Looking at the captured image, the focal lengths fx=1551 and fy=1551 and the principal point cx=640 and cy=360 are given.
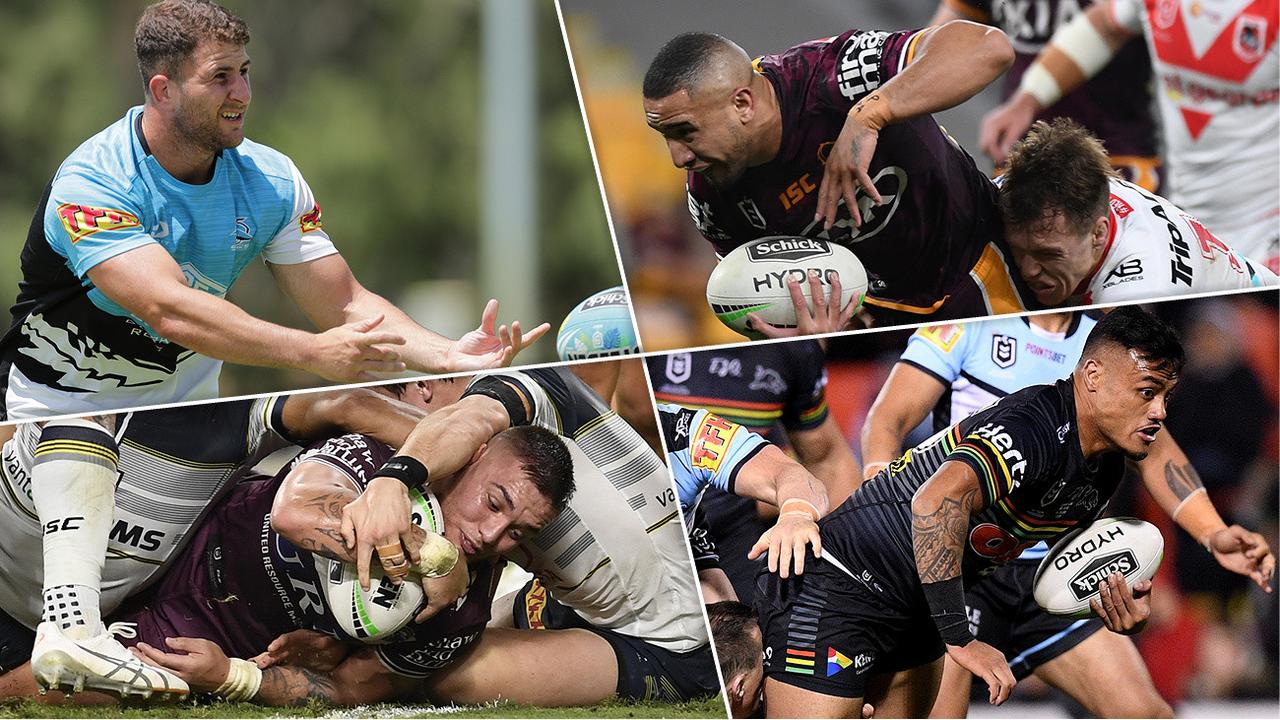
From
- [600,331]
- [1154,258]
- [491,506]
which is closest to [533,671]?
[491,506]

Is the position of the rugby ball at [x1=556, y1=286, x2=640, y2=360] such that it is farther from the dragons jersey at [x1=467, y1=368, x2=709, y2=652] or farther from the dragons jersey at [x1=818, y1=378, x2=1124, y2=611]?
the dragons jersey at [x1=818, y1=378, x2=1124, y2=611]

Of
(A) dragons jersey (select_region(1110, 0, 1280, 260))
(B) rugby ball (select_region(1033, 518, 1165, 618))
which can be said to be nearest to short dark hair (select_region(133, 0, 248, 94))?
(B) rugby ball (select_region(1033, 518, 1165, 618))

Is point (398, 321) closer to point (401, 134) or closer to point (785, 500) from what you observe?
point (785, 500)

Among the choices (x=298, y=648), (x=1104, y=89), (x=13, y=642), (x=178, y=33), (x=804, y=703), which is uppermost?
(x=178, y=33)

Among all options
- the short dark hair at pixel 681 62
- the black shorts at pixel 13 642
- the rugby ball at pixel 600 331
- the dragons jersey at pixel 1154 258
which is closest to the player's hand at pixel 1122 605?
the dragons jersey at pixel 1154 258

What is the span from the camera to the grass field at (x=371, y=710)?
2.75 meters

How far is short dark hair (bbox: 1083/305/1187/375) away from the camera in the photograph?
291cm

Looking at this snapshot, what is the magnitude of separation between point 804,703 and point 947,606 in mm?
319

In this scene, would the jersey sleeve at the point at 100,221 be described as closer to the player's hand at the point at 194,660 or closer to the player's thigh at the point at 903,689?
the player's hand at the point at 194,660

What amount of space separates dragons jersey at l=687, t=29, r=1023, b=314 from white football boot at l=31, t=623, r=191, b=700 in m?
1.30

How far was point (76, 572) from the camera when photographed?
9.01 ft

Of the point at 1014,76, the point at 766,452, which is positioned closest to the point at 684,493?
the point at 766,452

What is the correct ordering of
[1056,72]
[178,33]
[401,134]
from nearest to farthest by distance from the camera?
[178,33], [1056,72], [401,134]

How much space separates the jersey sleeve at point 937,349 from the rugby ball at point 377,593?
95cm
